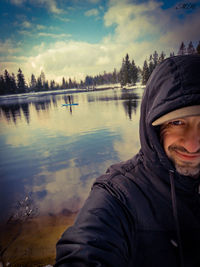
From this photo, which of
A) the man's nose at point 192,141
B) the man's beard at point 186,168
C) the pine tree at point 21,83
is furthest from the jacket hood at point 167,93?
the pine tree at point 21,83

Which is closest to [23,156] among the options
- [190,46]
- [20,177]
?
[20,177]

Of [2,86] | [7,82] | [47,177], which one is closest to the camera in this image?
[47,177]

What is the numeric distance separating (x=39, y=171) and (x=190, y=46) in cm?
9079

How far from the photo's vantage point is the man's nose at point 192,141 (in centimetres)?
147

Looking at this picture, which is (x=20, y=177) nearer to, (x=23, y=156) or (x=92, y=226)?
(x=23, y=156)

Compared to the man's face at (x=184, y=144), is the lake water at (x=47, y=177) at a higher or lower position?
lower

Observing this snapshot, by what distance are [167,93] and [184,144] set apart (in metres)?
0.59

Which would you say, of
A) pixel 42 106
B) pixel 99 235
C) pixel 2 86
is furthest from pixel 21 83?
pixel 99 235

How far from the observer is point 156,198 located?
1323 mm

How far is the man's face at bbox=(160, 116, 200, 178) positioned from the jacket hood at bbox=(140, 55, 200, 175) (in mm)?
199

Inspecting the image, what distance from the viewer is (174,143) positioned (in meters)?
1.52

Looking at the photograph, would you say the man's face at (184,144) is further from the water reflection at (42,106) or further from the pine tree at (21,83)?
the pine tree at (21,83)

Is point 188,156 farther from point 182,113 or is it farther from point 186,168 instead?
point 182,113

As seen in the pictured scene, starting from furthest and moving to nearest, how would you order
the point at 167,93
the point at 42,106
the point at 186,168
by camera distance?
the point at 42,106
the point at 186,168
the point at 167,93
